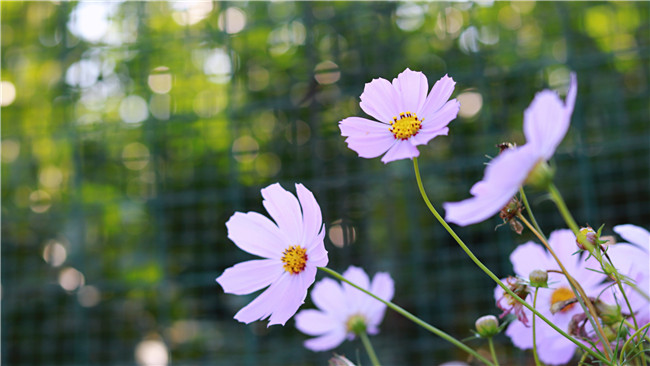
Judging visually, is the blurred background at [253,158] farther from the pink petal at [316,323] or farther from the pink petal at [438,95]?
the pink petal at [438,95]

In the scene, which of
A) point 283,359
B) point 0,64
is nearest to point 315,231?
point 283,359

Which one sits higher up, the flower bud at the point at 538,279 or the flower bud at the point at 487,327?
the flower bud at the point at 538,279

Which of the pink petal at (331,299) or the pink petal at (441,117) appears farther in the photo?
the pink petal at (331,299)

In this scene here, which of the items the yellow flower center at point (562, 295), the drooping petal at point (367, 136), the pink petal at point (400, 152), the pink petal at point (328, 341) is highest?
the drooping petal at point (367, 136)

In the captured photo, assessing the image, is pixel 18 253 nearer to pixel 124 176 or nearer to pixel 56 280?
pixel 56 280

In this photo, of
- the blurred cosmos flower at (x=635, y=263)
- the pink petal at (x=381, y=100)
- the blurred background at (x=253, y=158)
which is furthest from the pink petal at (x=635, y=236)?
the blurred background at (x=253, y=158)

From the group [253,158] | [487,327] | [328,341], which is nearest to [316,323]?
[328,341]
